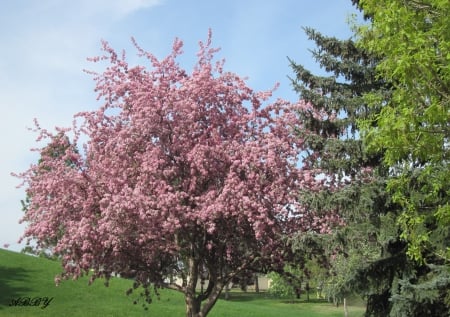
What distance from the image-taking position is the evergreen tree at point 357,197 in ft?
39.8

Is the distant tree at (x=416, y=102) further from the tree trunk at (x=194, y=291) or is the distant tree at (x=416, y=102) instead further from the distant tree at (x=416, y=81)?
the tree trunk at (x=194, y=291)

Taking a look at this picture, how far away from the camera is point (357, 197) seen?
12469 mm

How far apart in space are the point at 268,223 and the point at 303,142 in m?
2.43

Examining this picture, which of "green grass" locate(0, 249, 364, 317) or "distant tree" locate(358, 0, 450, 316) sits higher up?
"distant tree" locate(358, 0, 450, 316)

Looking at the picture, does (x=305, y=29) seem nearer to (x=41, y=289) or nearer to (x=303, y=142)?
(x=303, y=142)

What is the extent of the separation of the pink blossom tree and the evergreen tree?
100 centimetres

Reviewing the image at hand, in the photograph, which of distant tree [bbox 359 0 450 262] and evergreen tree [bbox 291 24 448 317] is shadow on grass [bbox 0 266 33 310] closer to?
evergreen tree [bbox 291 24 448 317]

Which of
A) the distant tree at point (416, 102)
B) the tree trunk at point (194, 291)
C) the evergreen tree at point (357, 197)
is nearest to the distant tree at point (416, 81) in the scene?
the distant tree at point (416, 102)

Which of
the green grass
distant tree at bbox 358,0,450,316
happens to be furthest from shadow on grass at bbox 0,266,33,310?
distant tree at bbox 358,0,450,316

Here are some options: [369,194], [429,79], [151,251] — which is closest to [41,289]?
[151,251]

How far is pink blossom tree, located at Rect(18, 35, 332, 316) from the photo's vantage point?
44.0 ft

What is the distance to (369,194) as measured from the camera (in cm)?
1209

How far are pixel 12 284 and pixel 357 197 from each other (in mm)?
21540

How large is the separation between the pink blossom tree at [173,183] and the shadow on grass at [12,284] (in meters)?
10.6
